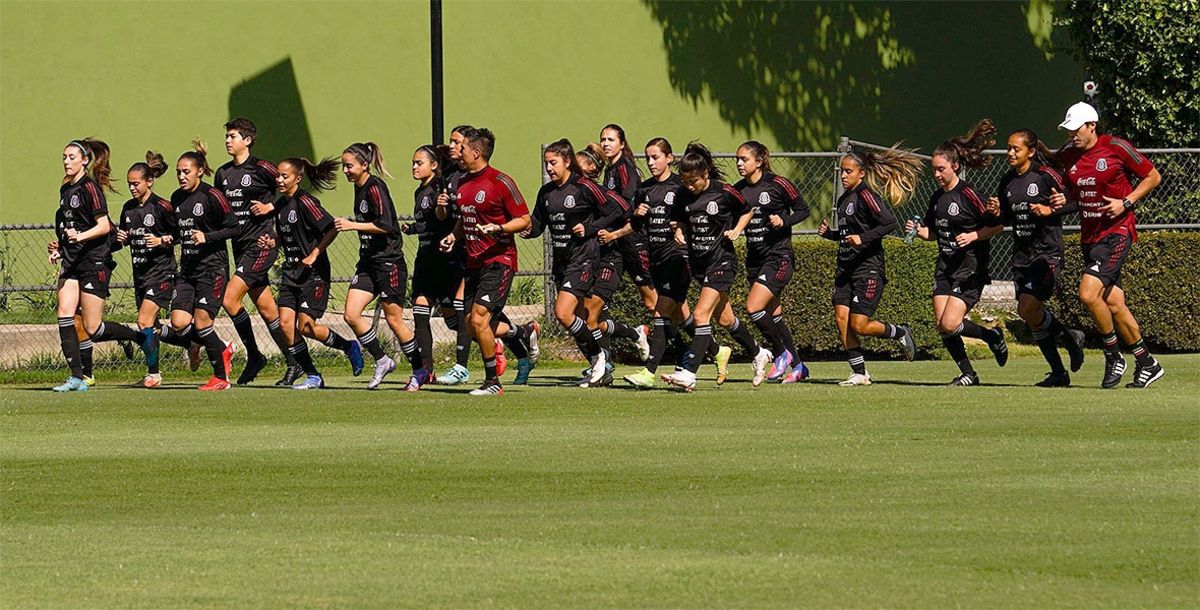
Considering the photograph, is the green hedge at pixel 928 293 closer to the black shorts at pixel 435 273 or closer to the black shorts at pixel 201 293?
the black shorts at pixel 435 273

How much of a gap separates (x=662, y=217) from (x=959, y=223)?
7.69 ft

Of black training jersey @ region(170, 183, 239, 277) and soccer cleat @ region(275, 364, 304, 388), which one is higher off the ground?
black training jersey @ region(170, 183, 239, 277)

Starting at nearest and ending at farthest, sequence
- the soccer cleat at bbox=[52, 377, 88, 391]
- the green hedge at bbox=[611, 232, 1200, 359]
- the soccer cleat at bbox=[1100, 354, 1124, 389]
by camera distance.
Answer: the soccer cleat at bbox=[1100, 354, 1124, 389] → the soccer cleat at bbox=[52, 377, 88, 391] → the green hedge at bbox=[611, 232, 1200, 359]

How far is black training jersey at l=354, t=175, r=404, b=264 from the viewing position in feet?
48.4

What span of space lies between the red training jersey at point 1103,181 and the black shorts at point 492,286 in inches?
170

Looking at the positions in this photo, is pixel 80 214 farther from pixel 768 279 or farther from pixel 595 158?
pixel 768 279

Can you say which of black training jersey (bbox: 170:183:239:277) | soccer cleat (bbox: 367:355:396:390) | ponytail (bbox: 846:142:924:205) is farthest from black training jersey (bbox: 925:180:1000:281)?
black training jersey (bbox: 170:183:239:277)

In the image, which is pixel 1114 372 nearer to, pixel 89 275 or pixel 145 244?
pixel 145 244

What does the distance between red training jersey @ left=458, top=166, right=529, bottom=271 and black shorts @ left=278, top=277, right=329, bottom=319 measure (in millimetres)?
1753

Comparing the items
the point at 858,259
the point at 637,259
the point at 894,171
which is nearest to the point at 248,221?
the point at 637,259

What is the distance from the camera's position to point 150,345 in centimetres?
1566

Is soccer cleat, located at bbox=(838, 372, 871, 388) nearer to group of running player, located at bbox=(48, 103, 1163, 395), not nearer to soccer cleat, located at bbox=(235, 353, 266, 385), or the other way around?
group of running player, located at bbox=(48, 103, 1163, 395)

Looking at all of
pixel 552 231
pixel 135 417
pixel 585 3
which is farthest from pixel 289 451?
pixel 585 3

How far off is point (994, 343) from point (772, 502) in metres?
7.32
